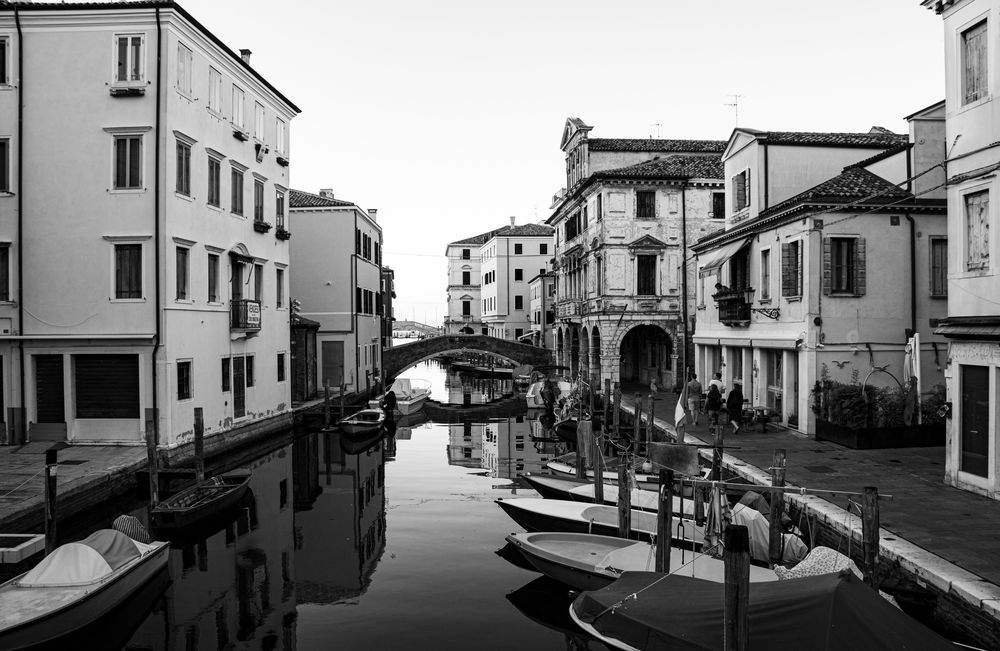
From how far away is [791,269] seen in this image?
66.4 ft

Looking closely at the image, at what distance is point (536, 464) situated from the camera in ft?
75.7

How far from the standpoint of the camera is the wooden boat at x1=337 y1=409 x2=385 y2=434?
2667 cm

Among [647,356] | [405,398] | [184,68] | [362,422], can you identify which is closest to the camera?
[184,68]

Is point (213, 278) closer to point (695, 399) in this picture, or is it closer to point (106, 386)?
point (106, 386)

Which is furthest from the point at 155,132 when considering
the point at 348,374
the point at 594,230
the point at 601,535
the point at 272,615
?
the point at 594,230

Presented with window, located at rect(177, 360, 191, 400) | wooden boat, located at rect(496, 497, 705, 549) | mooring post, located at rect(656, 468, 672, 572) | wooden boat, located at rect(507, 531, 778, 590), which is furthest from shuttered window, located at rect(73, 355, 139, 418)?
mooring post, located at rect(656, 468, 672, 572)

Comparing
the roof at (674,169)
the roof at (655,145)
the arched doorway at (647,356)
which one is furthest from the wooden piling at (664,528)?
the roof at (655,145)

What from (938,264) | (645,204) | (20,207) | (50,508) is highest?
(645,204)

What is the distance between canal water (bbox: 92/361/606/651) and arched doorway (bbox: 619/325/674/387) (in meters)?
18.1

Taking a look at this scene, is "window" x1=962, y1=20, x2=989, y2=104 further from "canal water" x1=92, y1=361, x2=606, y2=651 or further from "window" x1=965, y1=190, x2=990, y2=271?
"canal water" x1=92, y1=361, x2=606, y2=651

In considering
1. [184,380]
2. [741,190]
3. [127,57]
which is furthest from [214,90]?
[741,190]

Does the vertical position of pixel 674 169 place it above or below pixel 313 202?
above

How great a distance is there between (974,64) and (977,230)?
277cm

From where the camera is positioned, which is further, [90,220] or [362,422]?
[362,422]
